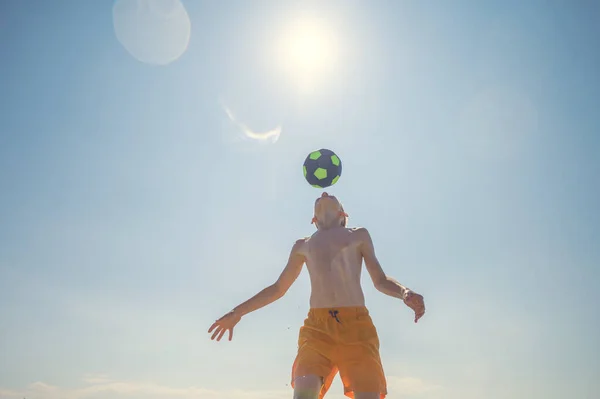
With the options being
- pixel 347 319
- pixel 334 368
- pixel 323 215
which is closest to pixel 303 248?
pixel 323 215

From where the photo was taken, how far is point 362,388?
5.33 m

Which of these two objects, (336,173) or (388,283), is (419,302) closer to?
(388,283)

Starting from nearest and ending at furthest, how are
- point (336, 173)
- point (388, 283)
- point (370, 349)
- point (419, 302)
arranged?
point (419, 302) → point (370, 349) → point (388, 283) → point (336, 173)

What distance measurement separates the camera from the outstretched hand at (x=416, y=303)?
5156mm

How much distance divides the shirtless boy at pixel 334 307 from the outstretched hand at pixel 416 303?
0.01 m

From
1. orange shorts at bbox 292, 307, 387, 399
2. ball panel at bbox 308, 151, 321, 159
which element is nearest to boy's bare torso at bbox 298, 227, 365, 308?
orange shorts at bbox 292, 307, 387, 399

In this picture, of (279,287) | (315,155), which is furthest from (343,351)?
(315,155)

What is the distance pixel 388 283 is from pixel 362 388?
4.31ft

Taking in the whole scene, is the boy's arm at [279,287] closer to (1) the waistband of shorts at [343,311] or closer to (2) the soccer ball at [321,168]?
(1) the waistband of shorts at [343,311]

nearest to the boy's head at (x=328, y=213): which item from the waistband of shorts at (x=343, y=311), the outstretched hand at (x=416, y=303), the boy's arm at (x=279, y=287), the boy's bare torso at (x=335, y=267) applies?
the boy's bare torso at (x=335, y=267)

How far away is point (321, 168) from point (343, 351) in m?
3.03

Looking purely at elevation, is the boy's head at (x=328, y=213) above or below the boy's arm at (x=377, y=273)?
above

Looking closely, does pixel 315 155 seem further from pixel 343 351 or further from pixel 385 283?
pixel 343 351

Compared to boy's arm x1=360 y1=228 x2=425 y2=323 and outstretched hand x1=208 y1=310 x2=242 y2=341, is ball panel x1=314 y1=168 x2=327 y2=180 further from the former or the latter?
outstretched hand x1=208 y1=310 x2=242 y2=341
